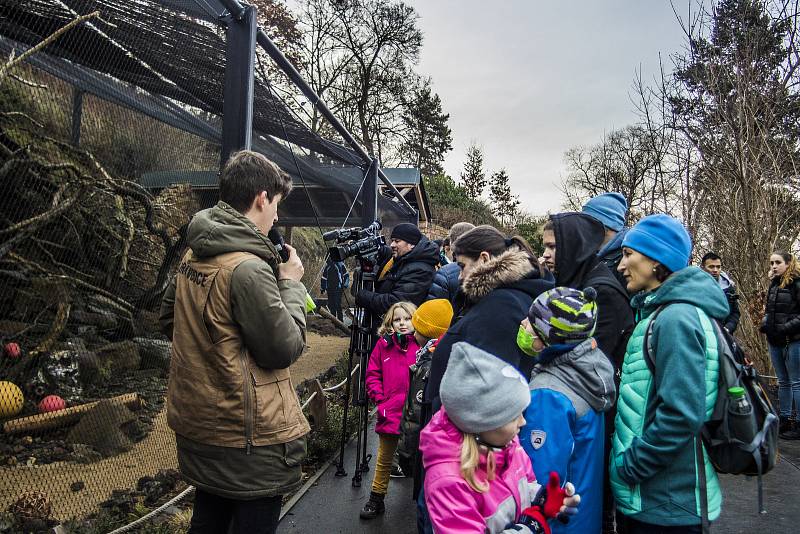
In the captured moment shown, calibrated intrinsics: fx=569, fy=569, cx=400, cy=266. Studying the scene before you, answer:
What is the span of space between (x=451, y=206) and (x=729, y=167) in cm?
3036

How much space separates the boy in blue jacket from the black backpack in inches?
10.2

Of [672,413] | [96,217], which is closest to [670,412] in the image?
[672,413]

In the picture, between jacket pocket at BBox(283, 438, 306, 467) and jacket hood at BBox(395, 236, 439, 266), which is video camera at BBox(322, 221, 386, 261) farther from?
jacket pocket at BBox(283, 438, 306, 467)

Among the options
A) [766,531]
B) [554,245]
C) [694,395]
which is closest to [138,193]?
[554,245]

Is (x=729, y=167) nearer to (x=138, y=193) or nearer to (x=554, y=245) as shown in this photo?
(x=554, y=245)

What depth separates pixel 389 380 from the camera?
4168 millimetres

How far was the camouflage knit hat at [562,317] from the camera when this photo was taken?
7.25ft

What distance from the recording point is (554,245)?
301 cm

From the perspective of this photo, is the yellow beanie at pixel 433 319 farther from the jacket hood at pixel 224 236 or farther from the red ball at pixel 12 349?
the red ball at pixel 12 349

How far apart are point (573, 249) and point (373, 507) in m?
2.33

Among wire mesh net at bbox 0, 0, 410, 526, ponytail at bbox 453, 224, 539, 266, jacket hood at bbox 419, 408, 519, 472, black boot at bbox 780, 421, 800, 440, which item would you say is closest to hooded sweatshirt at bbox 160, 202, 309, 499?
jacket hood at bbox 419, 408, 519, 472

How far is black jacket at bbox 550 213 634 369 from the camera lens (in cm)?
278

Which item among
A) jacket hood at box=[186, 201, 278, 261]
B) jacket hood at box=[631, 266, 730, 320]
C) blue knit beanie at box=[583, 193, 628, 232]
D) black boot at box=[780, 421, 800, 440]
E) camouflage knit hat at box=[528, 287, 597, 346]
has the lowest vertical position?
black boot at box=[780, 421, 800, 440]

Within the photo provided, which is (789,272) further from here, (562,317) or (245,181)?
(245,181)
